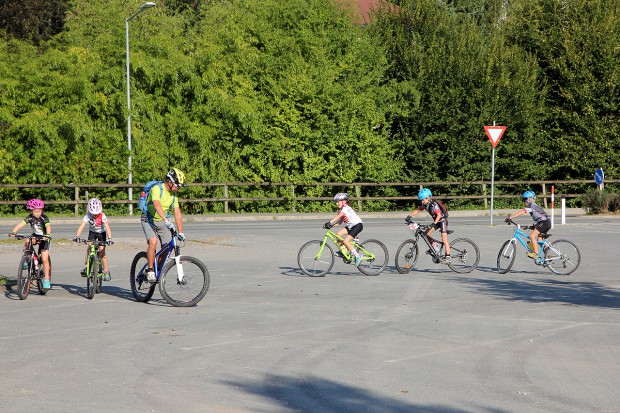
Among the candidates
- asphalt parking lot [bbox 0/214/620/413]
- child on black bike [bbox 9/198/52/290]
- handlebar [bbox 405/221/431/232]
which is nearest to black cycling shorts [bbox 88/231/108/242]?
child on black bike [bbox 9/198/52/290]

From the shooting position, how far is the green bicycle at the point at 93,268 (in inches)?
573

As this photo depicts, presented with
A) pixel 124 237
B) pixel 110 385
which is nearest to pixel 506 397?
pixel 110 385

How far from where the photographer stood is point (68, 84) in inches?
1369

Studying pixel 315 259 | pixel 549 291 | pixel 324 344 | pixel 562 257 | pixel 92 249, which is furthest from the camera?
pixel 562 257

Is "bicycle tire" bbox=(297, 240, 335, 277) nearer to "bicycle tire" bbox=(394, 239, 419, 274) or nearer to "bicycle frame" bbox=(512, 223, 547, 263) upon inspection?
"bicycle tire" bbox=(394, 239, 419, 274)

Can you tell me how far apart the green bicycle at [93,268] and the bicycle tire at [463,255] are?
6.96 m

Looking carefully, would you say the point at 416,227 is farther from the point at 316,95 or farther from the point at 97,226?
the point at 316,95

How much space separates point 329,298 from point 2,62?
2391 centimetres

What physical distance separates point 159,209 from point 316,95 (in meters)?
23.9

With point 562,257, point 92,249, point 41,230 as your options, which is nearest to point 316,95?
point 562,257

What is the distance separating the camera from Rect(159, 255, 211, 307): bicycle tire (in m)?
13.7

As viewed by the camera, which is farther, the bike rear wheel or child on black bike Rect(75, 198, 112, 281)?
the bike rear wheel

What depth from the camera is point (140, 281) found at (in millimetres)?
14164

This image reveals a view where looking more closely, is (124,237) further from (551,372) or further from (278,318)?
(551,372)
